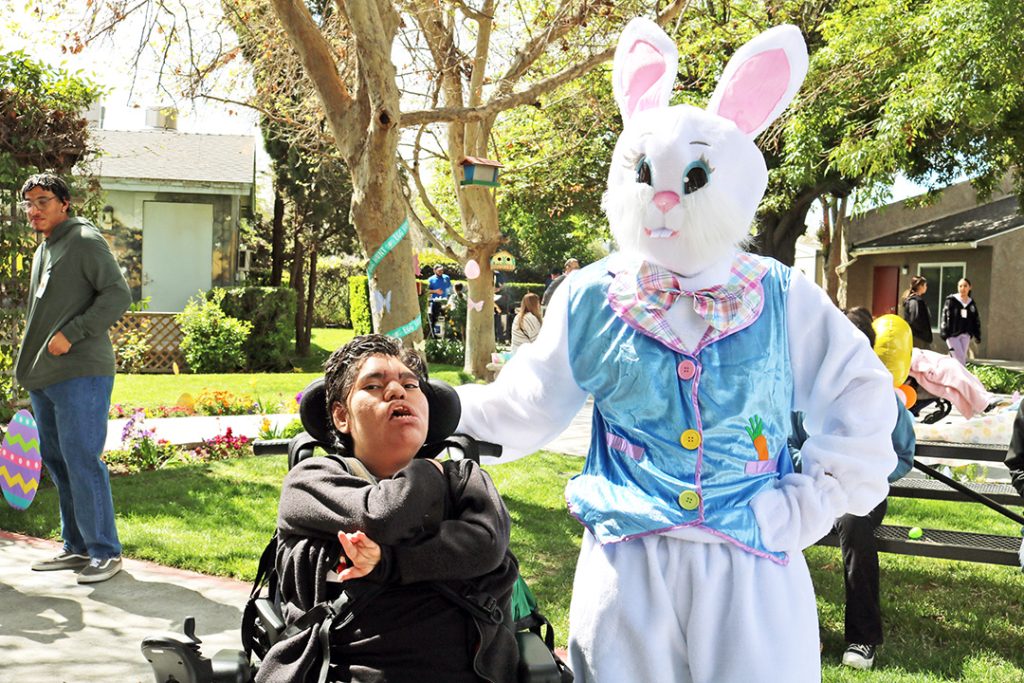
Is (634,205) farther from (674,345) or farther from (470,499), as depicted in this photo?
(470,499)

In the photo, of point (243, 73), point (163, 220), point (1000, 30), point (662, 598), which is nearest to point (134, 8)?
point (243, 73)

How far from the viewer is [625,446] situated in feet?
8.24

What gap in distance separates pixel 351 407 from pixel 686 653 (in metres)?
1.00

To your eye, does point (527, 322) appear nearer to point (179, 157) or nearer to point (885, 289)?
point (179, 157)

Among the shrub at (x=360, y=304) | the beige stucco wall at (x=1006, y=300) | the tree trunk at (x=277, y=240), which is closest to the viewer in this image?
the tree trunk at (x=277, y=240)

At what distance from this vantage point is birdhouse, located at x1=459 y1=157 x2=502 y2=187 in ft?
35.0

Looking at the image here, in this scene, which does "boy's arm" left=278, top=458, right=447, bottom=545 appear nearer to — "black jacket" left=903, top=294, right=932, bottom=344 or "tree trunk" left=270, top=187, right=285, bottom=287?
"black jacket" left=903, top=294, right=932, bottom=344

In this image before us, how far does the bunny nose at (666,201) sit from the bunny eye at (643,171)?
0.06 m

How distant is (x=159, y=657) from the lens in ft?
7.27

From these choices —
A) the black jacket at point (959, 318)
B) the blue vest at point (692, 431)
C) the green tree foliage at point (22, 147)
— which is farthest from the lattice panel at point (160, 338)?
the blue vest at point (692, 431)

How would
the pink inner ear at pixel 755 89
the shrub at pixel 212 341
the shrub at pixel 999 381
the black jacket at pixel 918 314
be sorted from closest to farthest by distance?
the pink inner ear at pixel 755 89 → the shrub at pixel 999 381 → the shrub at pixel 212 341 → the black jacket at pixel 918 314

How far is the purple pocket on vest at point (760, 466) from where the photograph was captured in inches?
96.0

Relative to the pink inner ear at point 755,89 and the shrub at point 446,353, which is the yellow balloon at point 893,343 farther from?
the shrub at point 446,353

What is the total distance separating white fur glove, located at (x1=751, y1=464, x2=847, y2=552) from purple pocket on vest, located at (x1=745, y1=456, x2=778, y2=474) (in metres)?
0.05
